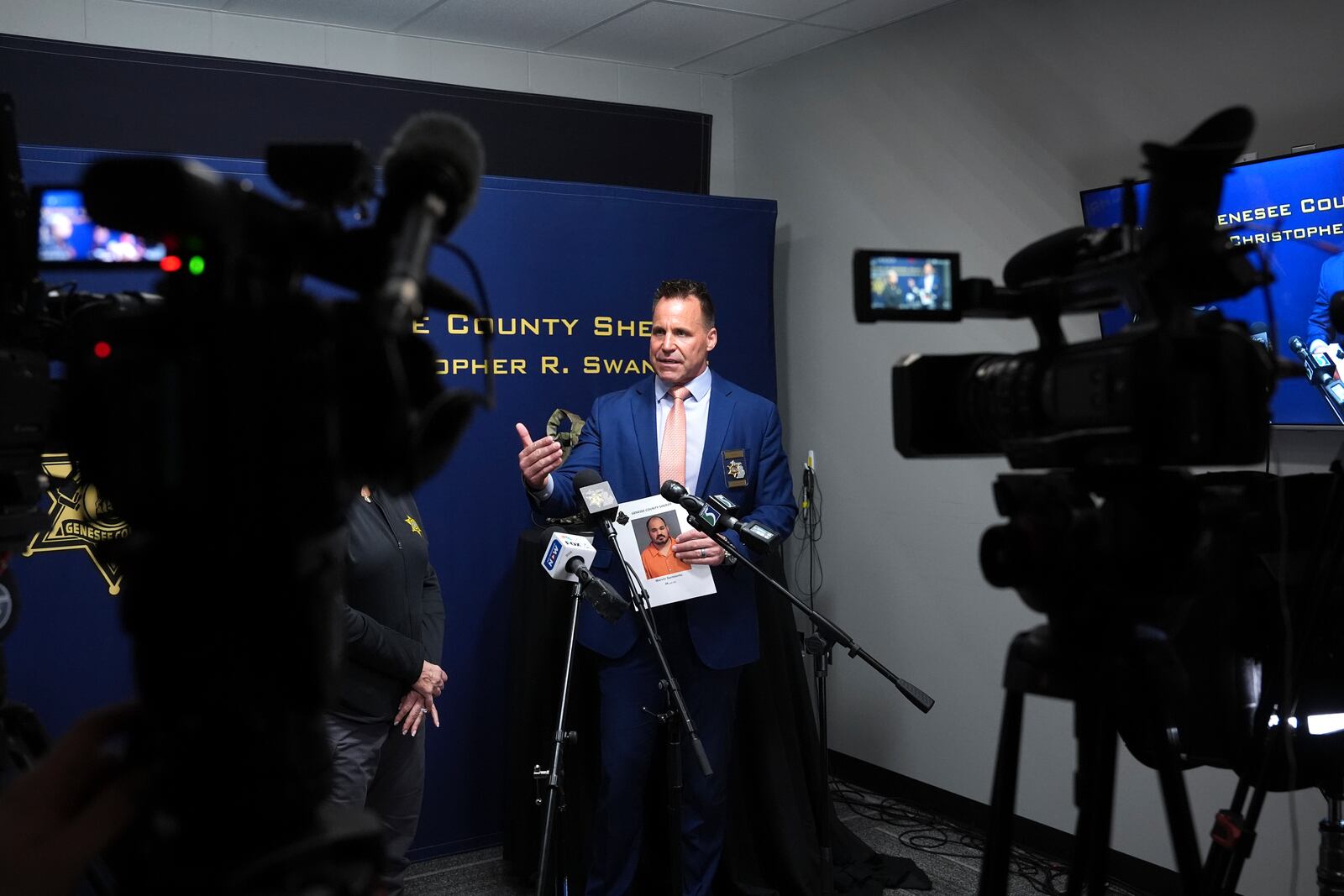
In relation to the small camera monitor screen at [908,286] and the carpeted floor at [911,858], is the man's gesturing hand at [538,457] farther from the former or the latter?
the carpeted floor at [911,858]

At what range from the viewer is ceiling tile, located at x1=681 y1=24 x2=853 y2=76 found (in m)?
4.51

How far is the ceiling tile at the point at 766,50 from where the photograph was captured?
4.51 m

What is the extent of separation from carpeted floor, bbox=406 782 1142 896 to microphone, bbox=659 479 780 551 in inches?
60.1

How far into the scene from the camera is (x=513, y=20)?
14.5ft

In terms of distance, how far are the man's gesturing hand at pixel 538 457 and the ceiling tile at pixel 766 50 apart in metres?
2.53

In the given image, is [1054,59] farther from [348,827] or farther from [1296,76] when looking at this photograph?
[348,827]

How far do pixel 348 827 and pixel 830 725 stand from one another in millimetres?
4148

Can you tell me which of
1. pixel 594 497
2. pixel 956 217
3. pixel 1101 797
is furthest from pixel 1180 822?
Answer: pixel 956 217

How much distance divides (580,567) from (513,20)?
9.06 ft

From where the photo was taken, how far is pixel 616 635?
10.1 feet

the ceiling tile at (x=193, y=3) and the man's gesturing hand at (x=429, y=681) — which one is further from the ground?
the ceiling tile at (x=193, y=3)

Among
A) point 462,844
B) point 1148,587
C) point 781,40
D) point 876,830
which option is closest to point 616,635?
point 462,844

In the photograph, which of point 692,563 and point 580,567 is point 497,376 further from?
point 580,567

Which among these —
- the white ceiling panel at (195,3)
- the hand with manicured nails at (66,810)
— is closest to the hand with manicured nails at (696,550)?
the hand with manicured nails at (66,810)
